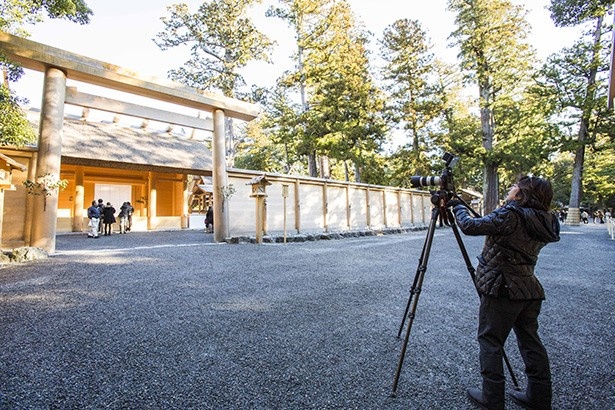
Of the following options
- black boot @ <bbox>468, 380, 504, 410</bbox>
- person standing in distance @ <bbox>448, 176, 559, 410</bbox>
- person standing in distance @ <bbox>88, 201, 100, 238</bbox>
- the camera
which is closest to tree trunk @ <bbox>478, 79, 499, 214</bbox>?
the camera

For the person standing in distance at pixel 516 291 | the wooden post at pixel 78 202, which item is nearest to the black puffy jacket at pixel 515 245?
the person standing in distance at pixel 516 291

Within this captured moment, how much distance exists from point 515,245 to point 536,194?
1.12 ft

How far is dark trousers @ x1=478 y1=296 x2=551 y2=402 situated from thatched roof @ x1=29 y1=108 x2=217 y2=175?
49.3ft

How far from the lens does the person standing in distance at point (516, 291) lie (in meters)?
1.71

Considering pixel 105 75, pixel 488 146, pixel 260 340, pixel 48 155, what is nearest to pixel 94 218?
pixel 48 155

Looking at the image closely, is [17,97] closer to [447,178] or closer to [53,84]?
[53,84]

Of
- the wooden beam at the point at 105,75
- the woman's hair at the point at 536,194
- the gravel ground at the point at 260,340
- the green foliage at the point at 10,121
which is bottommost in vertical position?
the gravel ground at the point at 260,340

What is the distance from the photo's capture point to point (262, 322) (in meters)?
3.06

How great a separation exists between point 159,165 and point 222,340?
1377 centimetres

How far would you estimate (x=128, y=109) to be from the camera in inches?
341

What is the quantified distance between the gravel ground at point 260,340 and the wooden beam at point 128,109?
4.75 metres

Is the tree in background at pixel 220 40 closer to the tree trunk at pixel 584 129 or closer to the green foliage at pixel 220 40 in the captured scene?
the green foliage at pixel 220 40

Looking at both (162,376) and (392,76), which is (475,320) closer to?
(162,376)

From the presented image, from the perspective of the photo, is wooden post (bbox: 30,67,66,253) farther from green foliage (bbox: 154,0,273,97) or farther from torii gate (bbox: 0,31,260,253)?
green foliage (bbox: 154,0,273,97)
